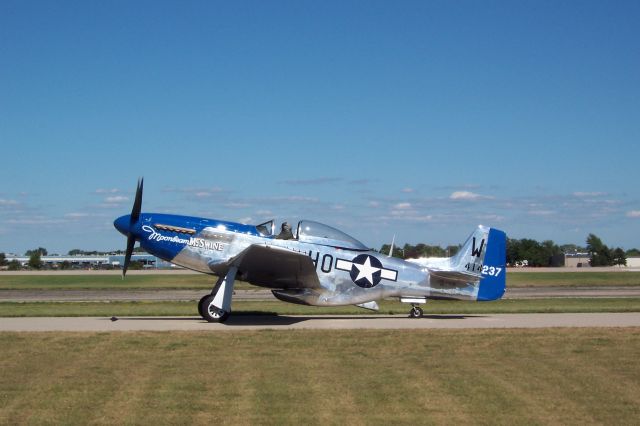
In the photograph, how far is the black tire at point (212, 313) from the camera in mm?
16641

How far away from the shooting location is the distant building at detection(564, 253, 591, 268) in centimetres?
9661

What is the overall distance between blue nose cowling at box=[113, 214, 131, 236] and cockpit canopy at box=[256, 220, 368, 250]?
320 cm

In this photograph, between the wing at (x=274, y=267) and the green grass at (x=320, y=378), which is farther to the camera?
the wing at (x=274, y=267)

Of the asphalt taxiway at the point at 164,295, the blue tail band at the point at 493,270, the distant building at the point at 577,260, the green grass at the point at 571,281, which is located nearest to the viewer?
the blue tail band at the point at 493,270

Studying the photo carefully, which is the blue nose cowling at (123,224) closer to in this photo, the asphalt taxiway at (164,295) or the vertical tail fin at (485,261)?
the vertical tail fin at (485,261)

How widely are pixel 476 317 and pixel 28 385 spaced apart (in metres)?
12.3

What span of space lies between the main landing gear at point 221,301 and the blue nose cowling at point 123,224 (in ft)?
9.08

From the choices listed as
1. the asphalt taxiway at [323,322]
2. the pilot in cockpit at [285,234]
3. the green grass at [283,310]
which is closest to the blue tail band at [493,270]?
the asphalt taxiway at [323,322]

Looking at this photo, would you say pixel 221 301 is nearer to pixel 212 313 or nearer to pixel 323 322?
pixel 212 313

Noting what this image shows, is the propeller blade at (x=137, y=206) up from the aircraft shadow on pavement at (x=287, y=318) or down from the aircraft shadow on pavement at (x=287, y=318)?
up

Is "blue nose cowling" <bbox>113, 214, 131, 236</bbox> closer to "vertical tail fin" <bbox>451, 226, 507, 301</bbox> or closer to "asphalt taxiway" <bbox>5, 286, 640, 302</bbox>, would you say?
"vertical tail fin" <bbox>451, 226, 507, 301</bbox>

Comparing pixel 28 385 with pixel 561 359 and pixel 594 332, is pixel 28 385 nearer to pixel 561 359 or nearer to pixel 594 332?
pixel 561 359

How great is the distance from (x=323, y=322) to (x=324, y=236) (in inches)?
82.2

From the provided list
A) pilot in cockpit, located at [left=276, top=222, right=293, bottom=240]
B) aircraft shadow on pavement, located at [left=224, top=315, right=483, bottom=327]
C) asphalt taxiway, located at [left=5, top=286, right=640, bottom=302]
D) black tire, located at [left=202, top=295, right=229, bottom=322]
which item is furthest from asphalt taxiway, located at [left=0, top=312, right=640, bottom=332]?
asphalt taxiway, located at [left=5, top=286, right=640, bottom=302]
